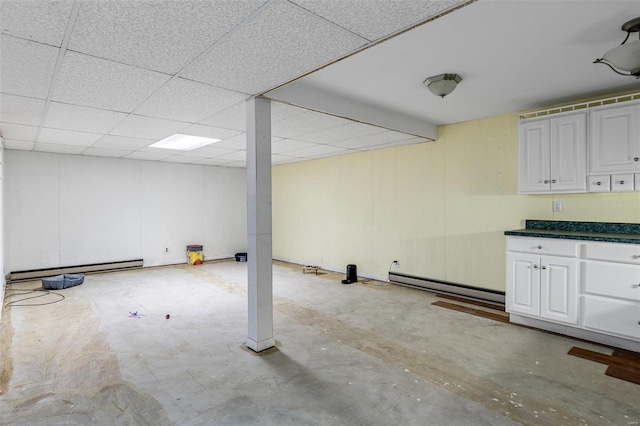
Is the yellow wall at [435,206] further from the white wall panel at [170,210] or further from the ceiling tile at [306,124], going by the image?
the white wall panel at [170,210]

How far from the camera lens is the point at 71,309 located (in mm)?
4355

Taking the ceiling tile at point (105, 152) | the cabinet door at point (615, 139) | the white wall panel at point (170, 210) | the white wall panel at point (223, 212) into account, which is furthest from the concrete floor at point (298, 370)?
the white wall panel at point (223, 212)

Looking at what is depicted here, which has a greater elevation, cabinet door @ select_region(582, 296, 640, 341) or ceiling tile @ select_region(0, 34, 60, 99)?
ceiling tile @ select_region(0, 34, 60, 99)

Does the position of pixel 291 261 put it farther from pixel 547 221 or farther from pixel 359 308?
pixel 547 221

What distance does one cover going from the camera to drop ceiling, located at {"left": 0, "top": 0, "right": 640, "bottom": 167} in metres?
1.78

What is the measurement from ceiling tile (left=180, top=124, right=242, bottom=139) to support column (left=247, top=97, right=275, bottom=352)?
4.34 feet

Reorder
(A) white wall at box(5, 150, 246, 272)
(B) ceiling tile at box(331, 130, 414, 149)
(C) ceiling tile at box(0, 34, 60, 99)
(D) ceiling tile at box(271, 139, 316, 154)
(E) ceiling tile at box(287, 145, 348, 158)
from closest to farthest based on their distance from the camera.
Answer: (C) ceiling tile at box(0, 34, 60, 99) < (B) ceiling tile at box(331, 130, 414, 149) < (D) ceiling tile at box(271, 139, 316, 154) < (E) ceiling tile at box(287, 145, 348, 158) < (A) white wall at box(5, 150, 246, 272)

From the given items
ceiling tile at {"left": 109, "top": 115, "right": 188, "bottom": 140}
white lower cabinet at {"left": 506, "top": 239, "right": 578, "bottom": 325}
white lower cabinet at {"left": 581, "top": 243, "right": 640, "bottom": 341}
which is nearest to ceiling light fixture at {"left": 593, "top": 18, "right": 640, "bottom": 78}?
white lower cabinet at {"left": 581, "top": 243, "right": 640, "bottom": 341}

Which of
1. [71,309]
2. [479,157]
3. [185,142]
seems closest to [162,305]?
[71,309]

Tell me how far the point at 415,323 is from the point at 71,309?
4.36m

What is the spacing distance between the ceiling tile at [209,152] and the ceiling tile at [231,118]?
4.72 ft

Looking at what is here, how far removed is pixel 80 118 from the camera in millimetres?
3777

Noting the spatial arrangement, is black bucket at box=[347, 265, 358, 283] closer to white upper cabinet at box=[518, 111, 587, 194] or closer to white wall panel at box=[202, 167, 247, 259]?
white upper cabinet at box=[518, 111, 587, 194]

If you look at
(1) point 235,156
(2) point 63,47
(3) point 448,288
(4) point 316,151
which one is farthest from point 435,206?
(2) point 63,47
